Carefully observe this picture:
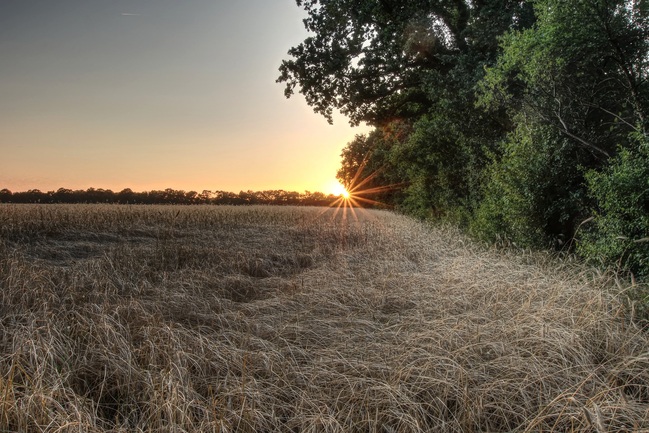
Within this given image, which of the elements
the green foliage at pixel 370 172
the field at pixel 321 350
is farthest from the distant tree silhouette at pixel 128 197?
the field at pixel 321 350

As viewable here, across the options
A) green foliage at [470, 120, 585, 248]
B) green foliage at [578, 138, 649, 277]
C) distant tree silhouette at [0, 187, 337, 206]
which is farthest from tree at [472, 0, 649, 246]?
distant tree silhouette at [0, 187, 337, 206]

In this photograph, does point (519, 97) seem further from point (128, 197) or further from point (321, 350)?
point (128, 197)

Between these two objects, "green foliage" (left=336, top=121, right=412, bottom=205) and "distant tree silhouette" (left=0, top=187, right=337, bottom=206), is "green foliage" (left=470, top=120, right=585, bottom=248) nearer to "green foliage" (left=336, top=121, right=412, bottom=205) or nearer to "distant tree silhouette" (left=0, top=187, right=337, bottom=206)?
"green foliage" (left=336, top=121, right=412, bottom=205)

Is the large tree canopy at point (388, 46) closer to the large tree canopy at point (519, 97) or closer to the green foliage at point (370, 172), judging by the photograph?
the large tree canopy at point (519, 97)

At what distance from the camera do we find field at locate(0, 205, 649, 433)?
2.88m

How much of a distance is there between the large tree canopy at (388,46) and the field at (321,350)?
24.2 ft

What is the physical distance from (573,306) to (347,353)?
112 inches

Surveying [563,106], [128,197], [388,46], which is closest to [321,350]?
[563,106]

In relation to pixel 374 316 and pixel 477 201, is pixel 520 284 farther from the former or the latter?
pixel 477 201

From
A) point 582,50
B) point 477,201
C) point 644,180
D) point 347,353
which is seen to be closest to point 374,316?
point 347,353

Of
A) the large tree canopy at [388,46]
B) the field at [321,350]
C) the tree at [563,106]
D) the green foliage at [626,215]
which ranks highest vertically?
the large tree canopy at [388,46]

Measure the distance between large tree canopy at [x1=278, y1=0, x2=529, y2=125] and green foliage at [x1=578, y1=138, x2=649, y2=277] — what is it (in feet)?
20.2

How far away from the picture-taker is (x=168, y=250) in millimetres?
9266

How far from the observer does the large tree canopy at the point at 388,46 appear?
39.5ft
